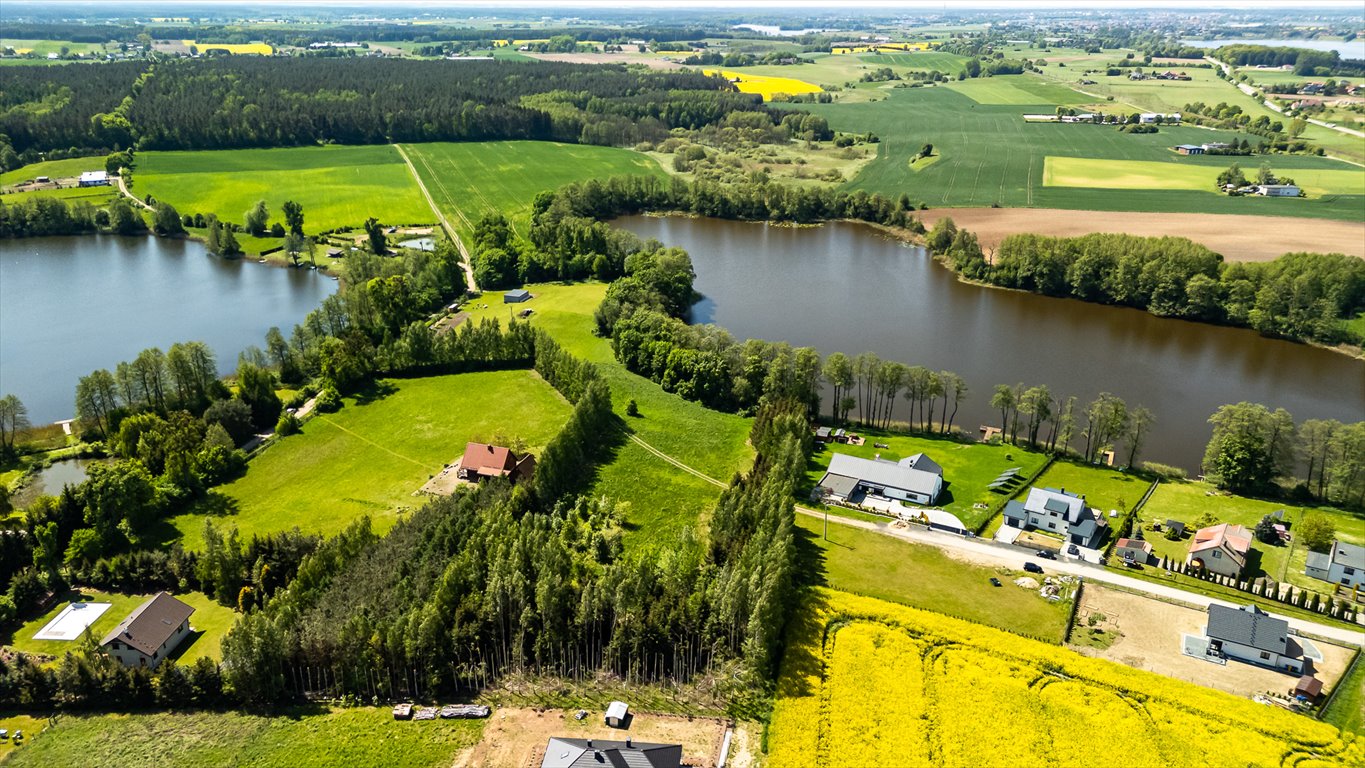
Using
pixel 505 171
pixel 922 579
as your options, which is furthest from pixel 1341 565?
pixel 505 171

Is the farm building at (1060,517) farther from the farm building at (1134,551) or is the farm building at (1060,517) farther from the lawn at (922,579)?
the lawn at (922,579)

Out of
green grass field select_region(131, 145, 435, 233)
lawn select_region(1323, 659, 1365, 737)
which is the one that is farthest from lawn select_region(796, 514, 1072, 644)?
green grass field select_region(131, 145, 435, 233)

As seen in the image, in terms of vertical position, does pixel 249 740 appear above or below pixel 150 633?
Result: below

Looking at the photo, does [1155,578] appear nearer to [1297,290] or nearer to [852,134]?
[1297,290]

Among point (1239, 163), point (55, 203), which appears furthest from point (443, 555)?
point (1239, 163)

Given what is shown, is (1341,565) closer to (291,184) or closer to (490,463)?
(490,463)
